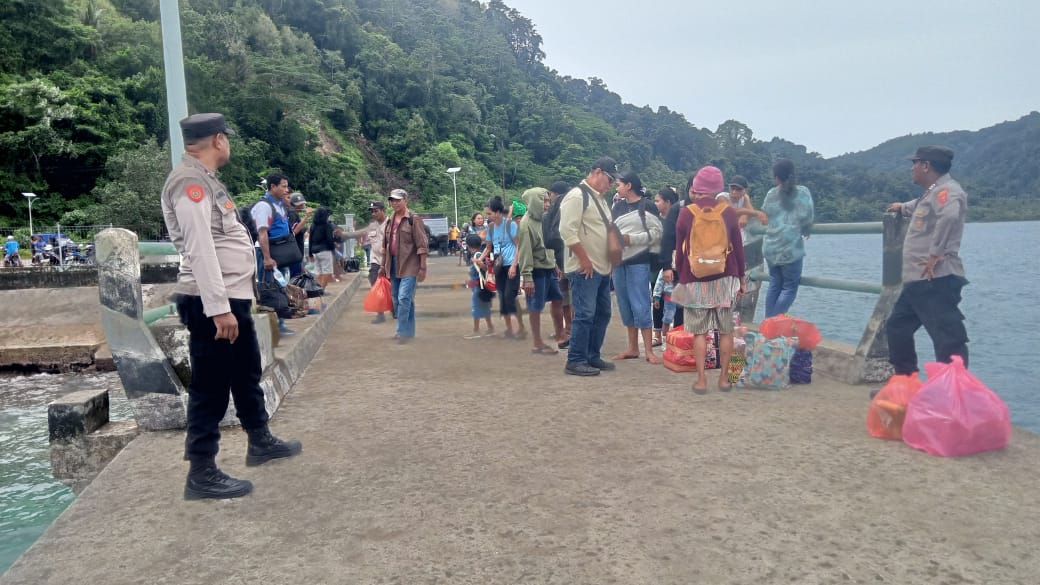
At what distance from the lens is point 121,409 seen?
28.5 feet

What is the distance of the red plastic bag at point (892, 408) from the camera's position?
3742mm

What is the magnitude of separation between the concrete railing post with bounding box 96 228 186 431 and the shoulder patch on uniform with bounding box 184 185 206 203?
1.18 m

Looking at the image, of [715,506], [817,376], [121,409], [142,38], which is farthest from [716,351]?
[142,38]

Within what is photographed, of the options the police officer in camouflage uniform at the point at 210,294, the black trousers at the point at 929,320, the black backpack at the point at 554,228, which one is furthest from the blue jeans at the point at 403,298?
the black trousers at the point at 929,320

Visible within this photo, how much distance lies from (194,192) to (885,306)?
463 centimetres

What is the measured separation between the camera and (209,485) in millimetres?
3148

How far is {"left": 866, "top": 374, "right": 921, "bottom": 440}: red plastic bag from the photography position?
3.74 m

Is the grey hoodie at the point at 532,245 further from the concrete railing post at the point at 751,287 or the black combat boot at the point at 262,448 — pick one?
the black combat boot at the point at 262,448

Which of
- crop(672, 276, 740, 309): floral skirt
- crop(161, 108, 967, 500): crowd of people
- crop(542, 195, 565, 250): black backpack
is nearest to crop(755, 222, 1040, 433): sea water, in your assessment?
crop(161, 108, 967, 500): crowd of people

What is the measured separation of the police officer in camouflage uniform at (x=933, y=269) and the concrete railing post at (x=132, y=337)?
15.1ft

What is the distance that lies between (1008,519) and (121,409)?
357 inches

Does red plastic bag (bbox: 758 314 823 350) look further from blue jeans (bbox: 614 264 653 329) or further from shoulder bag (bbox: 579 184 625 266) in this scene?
shoulder bag (bbox: 579 184 625 266)

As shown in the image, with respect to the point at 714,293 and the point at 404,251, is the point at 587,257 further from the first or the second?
the point at 404,251

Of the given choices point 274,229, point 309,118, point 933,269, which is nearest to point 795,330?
point 933,269
